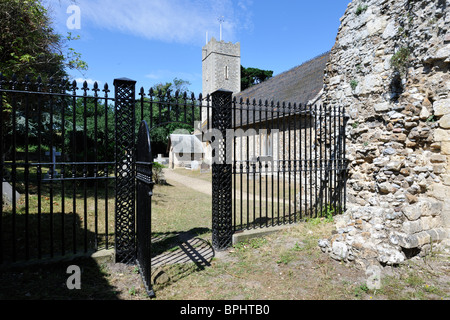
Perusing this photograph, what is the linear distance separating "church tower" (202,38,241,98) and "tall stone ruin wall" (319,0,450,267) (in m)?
26.1

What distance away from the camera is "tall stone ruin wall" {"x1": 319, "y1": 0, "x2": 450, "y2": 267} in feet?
14.6

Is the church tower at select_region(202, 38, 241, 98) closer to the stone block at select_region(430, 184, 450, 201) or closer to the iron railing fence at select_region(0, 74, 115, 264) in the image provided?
the iron railing fence at select_region(0, 74, 115, 264)

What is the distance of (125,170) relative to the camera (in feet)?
13.9

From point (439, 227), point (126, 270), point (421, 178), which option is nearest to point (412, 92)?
point (421, 178)

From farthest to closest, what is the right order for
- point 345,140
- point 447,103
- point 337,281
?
point 345,140
point 447,103
point 337,281

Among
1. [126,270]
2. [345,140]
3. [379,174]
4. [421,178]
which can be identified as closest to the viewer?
[126,270]

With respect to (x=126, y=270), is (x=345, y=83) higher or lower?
higher

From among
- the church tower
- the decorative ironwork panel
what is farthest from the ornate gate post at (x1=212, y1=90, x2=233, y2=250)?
the church tower

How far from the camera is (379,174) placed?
548 centimetres

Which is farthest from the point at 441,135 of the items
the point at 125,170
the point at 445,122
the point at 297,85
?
the point at 297,85

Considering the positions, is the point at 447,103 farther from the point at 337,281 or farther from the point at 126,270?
the point at 126,270

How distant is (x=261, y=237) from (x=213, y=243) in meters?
1.04
